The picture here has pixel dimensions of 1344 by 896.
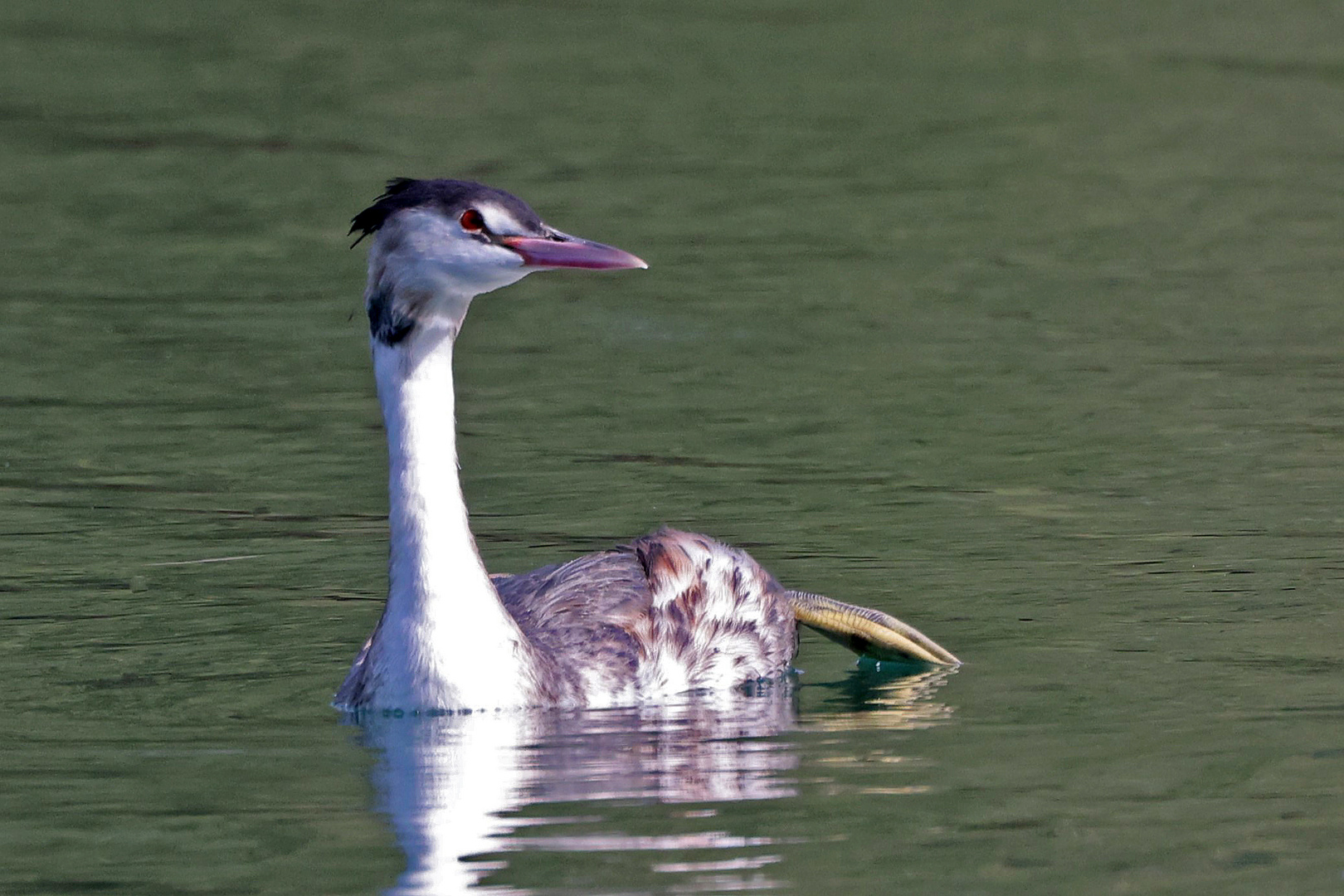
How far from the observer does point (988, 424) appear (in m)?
14.6

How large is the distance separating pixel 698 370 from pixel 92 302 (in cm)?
444

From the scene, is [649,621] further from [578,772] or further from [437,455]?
[578,772]

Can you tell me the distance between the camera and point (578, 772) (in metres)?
8.96

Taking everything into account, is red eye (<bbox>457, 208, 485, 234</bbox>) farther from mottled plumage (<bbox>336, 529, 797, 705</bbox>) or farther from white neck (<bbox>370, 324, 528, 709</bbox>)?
mottled plumage (<bbox>336, 529, 797, 705</bbox>)

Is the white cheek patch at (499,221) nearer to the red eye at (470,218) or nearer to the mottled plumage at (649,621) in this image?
the red eye at (470,218)

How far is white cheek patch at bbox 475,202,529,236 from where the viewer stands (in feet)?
30.8

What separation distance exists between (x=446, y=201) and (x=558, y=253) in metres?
0.46

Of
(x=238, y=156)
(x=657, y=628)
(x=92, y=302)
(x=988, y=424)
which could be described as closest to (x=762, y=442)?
(x=988, y=424)

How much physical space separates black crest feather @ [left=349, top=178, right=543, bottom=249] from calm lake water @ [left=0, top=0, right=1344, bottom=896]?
183 centimetres

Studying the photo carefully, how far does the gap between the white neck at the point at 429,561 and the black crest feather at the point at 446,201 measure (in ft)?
1.44

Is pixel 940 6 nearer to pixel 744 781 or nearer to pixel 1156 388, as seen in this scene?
pixel 1156 388

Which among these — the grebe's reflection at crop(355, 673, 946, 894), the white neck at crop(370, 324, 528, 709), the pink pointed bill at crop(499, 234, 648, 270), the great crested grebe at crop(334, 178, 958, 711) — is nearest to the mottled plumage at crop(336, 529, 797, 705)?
the great crested grebe at crop(334, 178, 958, 711)

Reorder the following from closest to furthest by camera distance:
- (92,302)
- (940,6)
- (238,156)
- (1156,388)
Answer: (1156,388)
(92,302)
(238,156)
(940,6)

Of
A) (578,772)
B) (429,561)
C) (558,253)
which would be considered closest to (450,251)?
(558,253)
